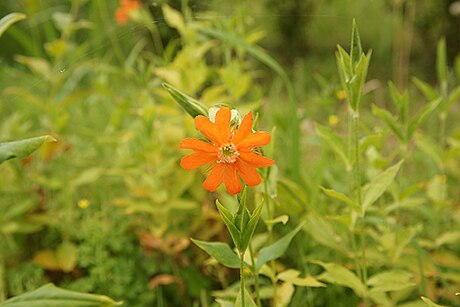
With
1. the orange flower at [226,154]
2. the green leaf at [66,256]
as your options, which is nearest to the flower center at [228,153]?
the orange flower at [226,154]

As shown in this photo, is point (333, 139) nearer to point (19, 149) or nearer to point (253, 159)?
point (253, 159)

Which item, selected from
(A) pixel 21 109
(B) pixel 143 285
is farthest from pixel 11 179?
(A) pixel 21 109

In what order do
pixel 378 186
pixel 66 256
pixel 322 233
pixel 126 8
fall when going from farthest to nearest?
pixel 126 8
pixel 66 256
pixel 322 233
pixel 378 186

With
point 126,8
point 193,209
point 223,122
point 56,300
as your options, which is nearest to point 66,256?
point 193,209

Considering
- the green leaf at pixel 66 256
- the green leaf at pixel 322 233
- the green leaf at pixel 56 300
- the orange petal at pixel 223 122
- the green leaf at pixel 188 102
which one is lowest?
the green leaf at pixel 66 256

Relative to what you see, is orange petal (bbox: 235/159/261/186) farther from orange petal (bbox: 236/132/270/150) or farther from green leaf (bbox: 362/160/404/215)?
green leaf (bbox: 362/160/404/215)

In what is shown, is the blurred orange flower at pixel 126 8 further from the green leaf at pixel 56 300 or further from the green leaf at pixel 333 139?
the green leaf at pixel 56 300

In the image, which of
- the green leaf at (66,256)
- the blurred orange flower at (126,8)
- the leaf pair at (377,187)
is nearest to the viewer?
the leaf pair at (377,187)
